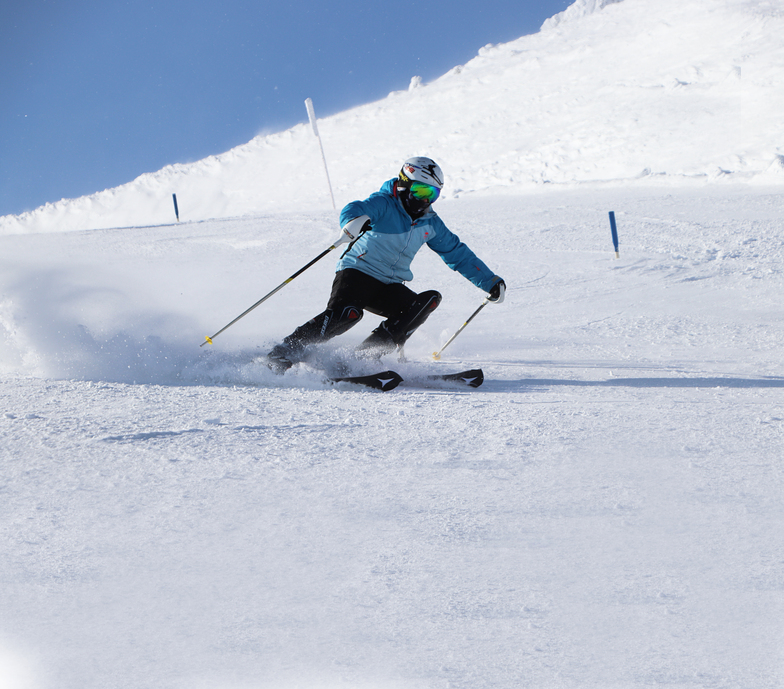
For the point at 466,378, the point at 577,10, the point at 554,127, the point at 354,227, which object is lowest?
the point at 466,378

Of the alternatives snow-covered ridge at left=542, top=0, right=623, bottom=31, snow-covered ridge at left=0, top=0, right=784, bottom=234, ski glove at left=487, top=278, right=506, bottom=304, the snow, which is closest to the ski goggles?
ski glove at left=487, top=278, right=506, bottom=304

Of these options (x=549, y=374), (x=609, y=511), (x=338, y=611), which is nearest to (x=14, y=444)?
(x=338, y=611)

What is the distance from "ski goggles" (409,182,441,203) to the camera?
4746 millimetres

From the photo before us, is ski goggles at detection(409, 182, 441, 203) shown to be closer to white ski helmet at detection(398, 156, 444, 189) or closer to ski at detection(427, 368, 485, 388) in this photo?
white ski helmet at detection(398, 156, 444, 189)

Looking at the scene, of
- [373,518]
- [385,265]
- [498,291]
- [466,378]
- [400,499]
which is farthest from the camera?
[498,291]

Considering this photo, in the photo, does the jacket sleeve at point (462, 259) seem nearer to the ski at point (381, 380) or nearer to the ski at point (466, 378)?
Answer: the ski at point (466, 378)

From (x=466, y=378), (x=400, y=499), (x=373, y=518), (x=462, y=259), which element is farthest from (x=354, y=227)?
(x=373, y=518)

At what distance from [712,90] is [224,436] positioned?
29.9m

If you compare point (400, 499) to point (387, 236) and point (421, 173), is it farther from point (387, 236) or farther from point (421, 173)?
point (421, 173)

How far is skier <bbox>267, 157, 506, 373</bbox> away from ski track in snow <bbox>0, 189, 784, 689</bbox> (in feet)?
1.39

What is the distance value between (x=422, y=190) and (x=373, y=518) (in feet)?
10.3

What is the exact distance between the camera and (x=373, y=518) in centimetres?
203

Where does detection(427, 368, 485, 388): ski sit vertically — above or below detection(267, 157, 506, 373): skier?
below

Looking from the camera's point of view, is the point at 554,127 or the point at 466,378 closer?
the point at 466,378
